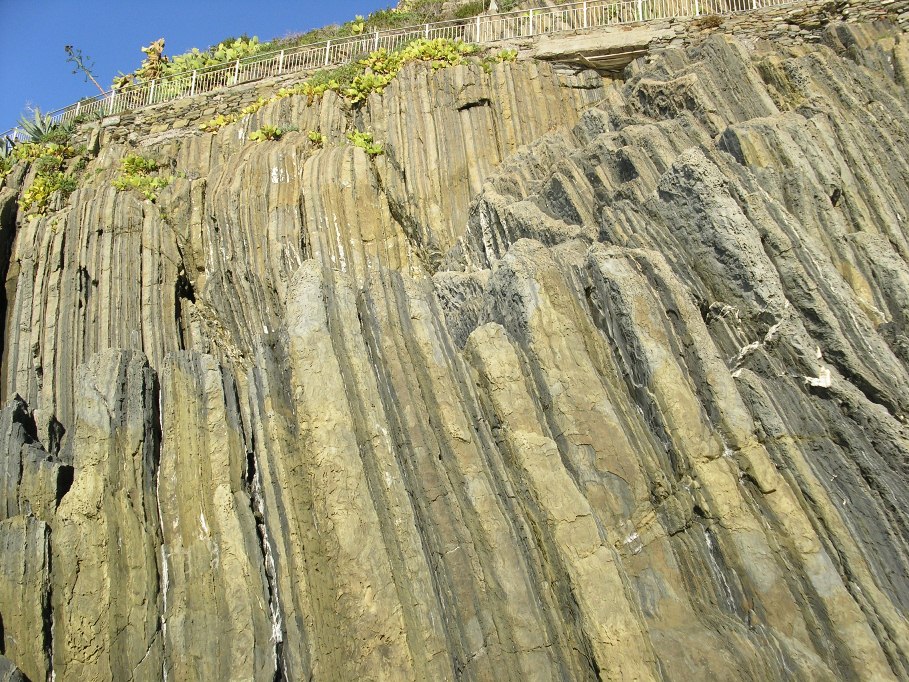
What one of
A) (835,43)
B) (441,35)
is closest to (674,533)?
(835,43)

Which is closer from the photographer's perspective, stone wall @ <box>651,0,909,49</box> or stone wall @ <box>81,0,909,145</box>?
stone wall @ <box>651,0,909,49</box>

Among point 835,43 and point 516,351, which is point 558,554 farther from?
point 835,43

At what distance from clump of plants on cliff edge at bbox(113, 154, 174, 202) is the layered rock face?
9.30m

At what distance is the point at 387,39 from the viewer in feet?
78.6

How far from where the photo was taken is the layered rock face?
8.07 m

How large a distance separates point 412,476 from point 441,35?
17935 mm

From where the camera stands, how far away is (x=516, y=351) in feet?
34.3

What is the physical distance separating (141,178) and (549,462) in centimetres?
1460

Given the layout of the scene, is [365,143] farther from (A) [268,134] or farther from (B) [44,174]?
(B) [44,174]

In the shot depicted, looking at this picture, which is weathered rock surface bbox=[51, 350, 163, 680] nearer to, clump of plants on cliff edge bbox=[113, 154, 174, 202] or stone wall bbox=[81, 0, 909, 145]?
clump of plants on cliff edge bbox=[113, 154, 174, 202]

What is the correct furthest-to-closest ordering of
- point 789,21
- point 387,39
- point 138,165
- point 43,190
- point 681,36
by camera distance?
point 387,39 < point 138,165 < point 681,36 < point 43,190 < point 789,21

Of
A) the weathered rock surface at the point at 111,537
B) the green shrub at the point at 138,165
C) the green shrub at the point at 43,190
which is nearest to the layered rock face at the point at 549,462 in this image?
the weathered rock surface at the point at 111,537

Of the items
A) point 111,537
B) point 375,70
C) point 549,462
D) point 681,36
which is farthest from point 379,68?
point 111,537

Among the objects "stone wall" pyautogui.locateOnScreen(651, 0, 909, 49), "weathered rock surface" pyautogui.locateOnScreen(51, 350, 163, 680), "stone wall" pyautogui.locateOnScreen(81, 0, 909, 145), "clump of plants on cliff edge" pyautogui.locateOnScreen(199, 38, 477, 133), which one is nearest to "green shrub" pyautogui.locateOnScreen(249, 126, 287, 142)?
"clump of plants on cliff edge" pyautogui.locateOnScreen(199, 38, 477, 133)
